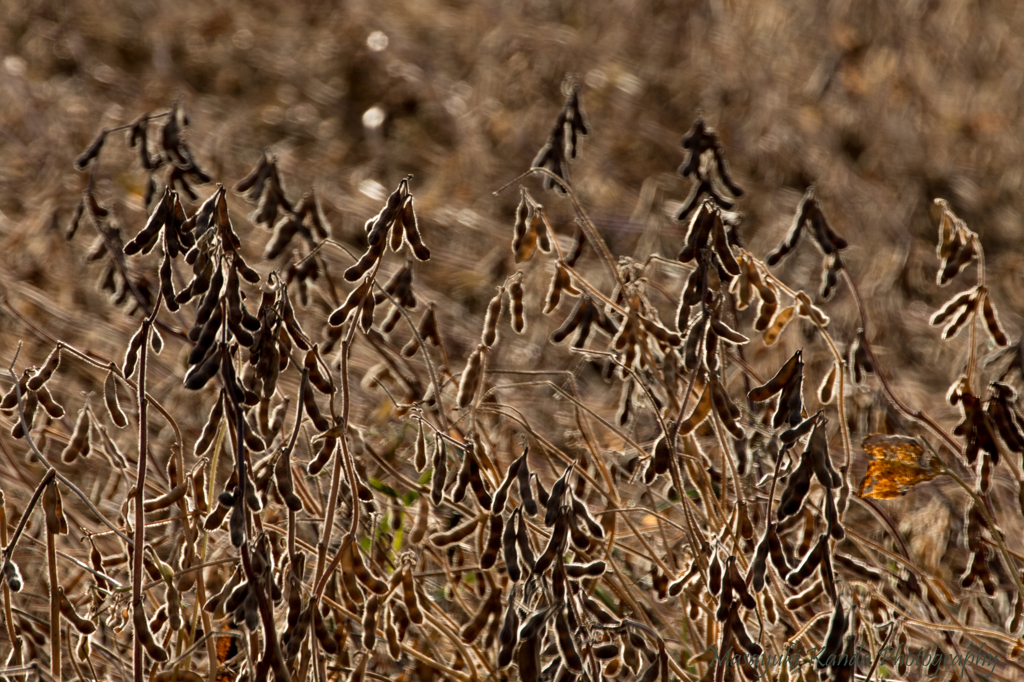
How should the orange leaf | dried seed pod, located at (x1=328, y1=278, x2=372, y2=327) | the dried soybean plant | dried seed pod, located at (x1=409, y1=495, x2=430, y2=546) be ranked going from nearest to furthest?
the dried soybean plant < dried seed pod, located at (x1=328, y1=278, x2=372, y2=327) < the orange leaf < dried seed pod, located at (x1=409, y1=495, x2=430, y2=546)

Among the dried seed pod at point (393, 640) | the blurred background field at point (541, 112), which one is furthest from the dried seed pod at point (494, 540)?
the blurred background field at point (541, 112)

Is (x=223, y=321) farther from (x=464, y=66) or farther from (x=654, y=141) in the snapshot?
(x=464, y=66)

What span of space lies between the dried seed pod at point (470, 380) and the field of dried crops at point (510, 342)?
11 millimetres

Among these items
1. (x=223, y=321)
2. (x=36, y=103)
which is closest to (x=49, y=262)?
(x=36, y=103)

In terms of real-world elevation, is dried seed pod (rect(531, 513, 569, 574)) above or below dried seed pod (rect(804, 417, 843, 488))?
below

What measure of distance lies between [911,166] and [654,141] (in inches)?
51.0

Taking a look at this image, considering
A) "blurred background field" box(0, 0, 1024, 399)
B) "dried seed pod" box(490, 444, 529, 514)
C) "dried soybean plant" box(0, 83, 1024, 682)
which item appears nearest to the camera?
"dried soybean plant" box(0, 83, 1024, 682)

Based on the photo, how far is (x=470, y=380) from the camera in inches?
82.9

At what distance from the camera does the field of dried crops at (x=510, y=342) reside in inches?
67.9

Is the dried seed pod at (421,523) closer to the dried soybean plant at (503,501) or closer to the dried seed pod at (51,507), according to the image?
the dried soybean plant at (503,501)

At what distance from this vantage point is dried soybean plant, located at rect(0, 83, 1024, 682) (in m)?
1.61

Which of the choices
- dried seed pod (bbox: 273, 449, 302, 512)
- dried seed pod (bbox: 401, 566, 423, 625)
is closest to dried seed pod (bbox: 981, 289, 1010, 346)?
dried seed pod (bbox: 401, 566, 423, 625)

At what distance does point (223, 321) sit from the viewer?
62.2 inches

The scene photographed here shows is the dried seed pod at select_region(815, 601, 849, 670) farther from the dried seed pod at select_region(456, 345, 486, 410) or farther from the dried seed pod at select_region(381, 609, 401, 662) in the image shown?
the dried seed pod at select_region(456, 345, 486, 410)
